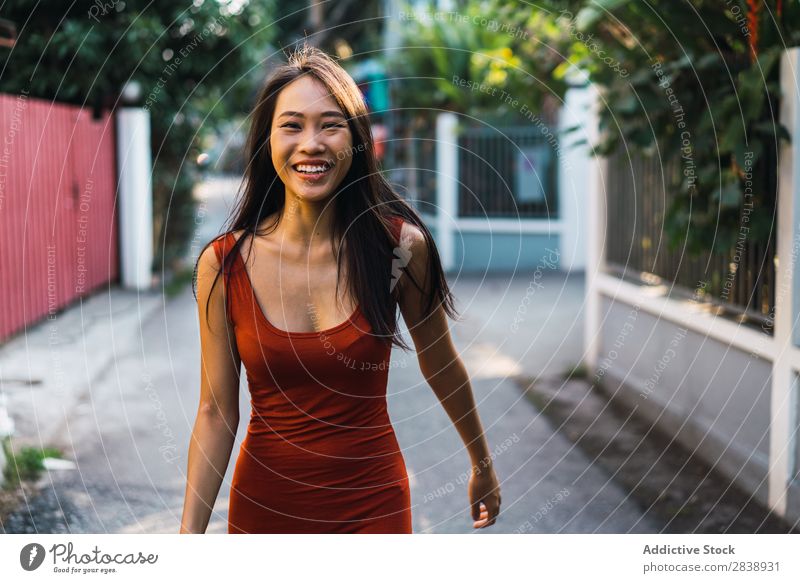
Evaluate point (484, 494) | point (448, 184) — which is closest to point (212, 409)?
point (484, 494)

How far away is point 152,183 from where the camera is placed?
44.4 feet

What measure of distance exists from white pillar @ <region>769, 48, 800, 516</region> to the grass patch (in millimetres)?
3293

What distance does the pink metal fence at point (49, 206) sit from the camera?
28.5ft

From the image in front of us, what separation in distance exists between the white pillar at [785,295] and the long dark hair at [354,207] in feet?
8.44

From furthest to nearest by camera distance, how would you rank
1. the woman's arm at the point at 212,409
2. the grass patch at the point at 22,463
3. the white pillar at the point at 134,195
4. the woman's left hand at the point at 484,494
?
the white pillar at the point at 134,195 → the grass patch at the point at 22,463 → the woman's left hand at the point at 484,494 → the woman's arm at the point at 212,409

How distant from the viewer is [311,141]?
2.28 metres

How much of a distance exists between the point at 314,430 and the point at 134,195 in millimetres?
11040

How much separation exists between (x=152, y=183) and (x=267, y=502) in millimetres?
11644

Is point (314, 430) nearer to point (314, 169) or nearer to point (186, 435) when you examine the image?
point (314, 169)

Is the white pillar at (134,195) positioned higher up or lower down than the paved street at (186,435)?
higher up

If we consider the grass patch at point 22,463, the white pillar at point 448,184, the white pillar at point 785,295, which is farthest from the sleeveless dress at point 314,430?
the white pillar at point 448,184

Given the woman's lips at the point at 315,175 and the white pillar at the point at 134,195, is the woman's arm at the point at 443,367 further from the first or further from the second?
the white pillar at the point at 134,195
